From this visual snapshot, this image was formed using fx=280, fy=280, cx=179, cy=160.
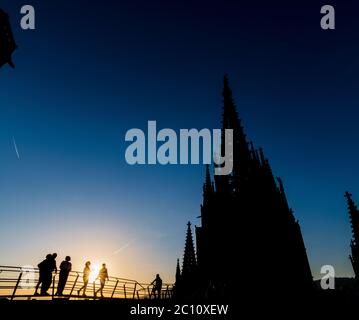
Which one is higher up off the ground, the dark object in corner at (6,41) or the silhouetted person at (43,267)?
the dark object in corner at (6,41)

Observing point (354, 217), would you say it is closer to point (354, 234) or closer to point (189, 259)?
point (354, 234)

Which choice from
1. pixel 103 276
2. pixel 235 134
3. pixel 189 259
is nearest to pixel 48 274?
pixel 103 276

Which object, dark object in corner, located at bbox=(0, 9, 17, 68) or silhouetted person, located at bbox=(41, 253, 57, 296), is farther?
dark object in corner, located at bbox=(0, 9, 17, 68)

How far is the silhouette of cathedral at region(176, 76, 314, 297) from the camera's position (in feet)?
73.2

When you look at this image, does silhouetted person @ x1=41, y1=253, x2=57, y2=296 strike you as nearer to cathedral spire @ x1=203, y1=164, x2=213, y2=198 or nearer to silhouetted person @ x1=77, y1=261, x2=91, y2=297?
silhouetted person @ x1=77, y1=261, x2=91, y2=297

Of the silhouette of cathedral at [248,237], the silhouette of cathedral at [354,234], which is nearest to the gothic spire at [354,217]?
the silhouette of cathedral at [354,234]

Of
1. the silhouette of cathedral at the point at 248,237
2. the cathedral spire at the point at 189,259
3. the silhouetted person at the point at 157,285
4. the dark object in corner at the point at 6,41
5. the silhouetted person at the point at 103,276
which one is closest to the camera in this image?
the dark object in corner at the point at 6,41

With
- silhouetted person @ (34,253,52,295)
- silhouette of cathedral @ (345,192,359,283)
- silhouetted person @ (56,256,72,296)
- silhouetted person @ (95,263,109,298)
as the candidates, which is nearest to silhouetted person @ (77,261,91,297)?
silhouetted person @ (95,263,109,298)

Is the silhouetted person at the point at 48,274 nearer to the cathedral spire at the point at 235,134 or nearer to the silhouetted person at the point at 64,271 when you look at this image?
the silhouetted person at the point at 64,271

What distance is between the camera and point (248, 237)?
24547 millimetres

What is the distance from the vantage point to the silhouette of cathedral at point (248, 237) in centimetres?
2231

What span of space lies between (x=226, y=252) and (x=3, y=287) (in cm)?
1966
